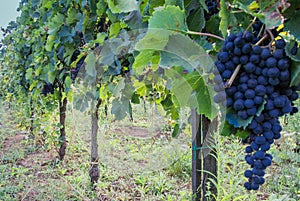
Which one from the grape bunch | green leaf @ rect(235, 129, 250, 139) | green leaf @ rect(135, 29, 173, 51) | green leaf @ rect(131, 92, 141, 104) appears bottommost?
green leaf @ rect(235, 129, 250, 139)

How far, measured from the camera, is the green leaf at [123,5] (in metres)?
0.94

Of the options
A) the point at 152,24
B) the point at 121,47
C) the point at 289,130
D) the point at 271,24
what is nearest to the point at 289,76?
the point at 271,24

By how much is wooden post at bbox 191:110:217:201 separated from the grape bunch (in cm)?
68

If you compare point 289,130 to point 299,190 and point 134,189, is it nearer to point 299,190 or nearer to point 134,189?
point 299,190

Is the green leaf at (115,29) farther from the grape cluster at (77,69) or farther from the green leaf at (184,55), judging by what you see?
the green leaf at (184,55)

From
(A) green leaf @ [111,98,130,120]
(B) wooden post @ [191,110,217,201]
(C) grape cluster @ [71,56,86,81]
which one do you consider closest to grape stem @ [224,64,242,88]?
(B) wooden post @ [191,110,217,201]

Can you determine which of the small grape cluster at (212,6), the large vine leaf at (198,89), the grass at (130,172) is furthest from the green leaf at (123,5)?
the grass at (130,172)

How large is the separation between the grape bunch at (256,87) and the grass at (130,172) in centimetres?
108

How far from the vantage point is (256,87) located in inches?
18.2

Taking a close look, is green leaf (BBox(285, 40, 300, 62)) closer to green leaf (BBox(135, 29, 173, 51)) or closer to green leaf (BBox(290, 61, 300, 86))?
green leaf (BBox(290, 61, 300, 86))

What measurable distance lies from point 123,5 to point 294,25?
2.04 ft

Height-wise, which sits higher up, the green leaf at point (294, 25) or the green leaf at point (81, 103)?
the green leaf at point (81, 103)

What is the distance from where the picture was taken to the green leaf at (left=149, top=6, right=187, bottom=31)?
531mm

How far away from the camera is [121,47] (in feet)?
4.58
